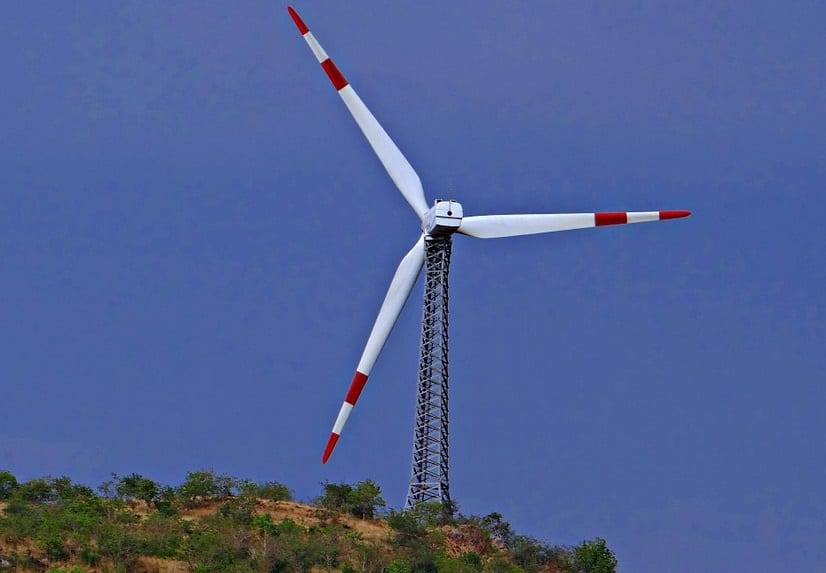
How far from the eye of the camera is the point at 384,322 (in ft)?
537

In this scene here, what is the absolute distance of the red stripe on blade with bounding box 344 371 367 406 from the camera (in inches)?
6398

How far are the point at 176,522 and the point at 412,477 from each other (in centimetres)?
1974

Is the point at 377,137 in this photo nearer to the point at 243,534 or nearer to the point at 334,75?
the point at 334,75

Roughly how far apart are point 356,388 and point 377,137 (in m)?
21.2

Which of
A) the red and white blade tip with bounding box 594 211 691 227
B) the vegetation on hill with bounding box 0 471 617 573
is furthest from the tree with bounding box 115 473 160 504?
the red and white blade tip with bounding box 594 211 691 227

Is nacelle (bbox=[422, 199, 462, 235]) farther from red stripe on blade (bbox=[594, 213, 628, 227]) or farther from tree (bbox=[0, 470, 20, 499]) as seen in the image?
tree (bbox=[0, 470, 20, 499])

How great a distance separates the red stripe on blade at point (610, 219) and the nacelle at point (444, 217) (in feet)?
36.5

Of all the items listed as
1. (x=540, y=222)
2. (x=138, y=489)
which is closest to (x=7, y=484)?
(x=138, y=489)

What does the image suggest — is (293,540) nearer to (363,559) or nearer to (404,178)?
(363,559)

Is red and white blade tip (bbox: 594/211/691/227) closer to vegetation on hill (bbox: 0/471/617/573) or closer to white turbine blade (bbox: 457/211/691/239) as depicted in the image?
white turbine blade (bbox: 457/211/691/239)

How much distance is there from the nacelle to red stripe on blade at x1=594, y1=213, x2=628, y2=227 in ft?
36.5

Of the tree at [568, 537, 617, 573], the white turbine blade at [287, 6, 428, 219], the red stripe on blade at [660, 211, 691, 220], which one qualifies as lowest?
the tree at [568, 537, 617, 573]

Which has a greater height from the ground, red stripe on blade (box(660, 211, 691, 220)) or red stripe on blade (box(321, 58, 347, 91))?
red stripe on blade (box(321, 58, 347, 91))

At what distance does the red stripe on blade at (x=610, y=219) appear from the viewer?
159500mm
